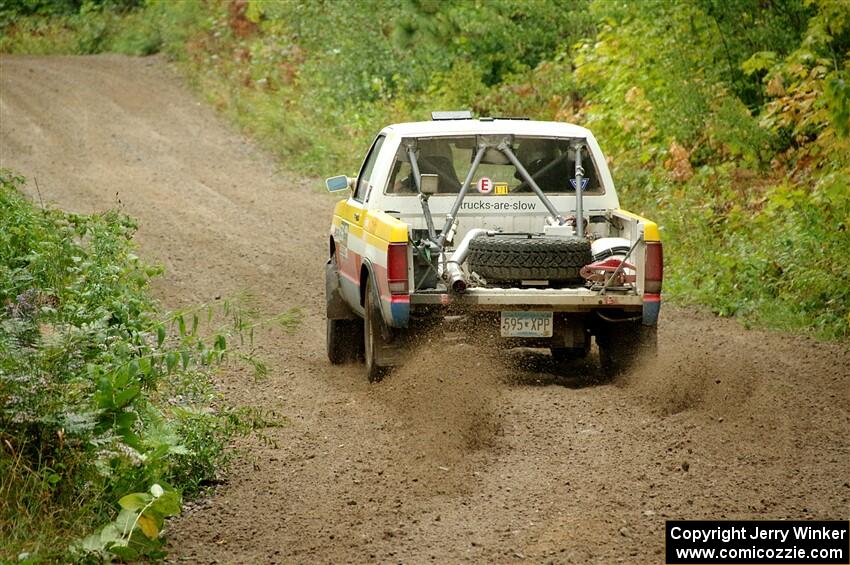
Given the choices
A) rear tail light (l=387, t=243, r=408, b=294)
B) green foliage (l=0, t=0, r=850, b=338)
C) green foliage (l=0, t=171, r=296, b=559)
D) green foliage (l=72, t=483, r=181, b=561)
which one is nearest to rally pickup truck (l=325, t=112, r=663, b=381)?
rear tail light (l=387, t=243, r=408, b=294)

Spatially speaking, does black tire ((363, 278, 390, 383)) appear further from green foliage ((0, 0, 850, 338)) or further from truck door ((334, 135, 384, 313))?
green foliage ((0, 0, 850, 338))

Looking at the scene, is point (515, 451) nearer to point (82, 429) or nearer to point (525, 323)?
point (525, 323)

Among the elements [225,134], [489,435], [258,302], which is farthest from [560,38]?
[489,435]

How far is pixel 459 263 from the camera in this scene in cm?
919

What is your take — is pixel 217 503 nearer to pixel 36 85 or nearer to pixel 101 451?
pixel 101 451

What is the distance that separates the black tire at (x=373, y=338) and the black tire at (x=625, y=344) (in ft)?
5.22

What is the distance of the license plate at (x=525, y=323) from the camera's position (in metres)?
8.92

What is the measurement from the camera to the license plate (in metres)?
8.92

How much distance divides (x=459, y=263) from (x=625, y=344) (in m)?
1.33

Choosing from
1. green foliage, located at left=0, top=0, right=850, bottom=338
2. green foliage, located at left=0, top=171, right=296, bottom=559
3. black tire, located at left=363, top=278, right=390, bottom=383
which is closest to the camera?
green foliage, located at left=0, top=171, right=296, bottom=559

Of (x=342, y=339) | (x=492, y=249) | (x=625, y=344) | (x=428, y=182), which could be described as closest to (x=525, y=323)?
(x=492, y=249)

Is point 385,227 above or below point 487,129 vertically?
below

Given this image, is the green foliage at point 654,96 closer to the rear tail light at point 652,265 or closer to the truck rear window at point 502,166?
the rear tail light at point 652,265

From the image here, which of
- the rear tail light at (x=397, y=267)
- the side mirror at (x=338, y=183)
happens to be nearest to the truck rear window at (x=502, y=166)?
the side mirror at (x=338, y=183)
